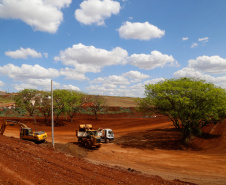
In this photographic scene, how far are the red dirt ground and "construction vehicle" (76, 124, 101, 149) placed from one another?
101cm

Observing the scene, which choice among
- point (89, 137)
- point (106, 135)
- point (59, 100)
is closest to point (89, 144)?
point (89, 137)

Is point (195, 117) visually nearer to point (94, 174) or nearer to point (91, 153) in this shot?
point (91, 153)

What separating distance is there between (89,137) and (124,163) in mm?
7070

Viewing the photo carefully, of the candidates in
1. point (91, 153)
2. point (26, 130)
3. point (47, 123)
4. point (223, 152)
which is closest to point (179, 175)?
point (91, 153)

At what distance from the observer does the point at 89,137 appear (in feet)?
80.3

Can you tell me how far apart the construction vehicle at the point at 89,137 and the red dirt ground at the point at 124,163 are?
101 centimetres

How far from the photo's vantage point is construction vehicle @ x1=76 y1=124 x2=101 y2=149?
2357cm

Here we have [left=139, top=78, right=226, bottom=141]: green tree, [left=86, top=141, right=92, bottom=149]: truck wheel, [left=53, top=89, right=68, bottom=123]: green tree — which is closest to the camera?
[left=86, top=141, right=92, bottom=149]: truck wheel

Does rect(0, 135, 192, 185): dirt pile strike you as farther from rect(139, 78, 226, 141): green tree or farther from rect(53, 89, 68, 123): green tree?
rect(53, 89, 68, 123): green tree

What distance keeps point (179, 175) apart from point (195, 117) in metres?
12.6

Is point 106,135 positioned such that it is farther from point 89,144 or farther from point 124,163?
point 124,163

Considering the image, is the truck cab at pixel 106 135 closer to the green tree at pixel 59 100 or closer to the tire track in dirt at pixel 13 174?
the tire track in dirt at pixel 13 174

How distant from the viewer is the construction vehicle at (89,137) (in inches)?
928

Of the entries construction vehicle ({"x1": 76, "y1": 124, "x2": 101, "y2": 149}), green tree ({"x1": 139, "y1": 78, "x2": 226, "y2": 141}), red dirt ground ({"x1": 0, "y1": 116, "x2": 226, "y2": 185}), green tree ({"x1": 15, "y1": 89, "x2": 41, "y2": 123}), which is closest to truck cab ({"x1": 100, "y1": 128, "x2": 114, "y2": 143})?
red dirt ground ({"x1": 0, "y1": 116, "x2": 226, "y2": 185})
